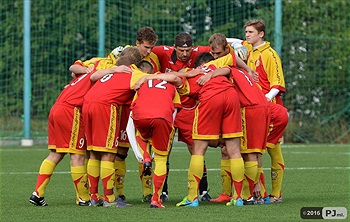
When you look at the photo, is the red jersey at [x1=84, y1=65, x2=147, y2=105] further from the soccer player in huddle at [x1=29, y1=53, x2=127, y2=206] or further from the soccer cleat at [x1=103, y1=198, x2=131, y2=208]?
the soccer cleat at [x1=103, y1=198, x2=131, y2=208]

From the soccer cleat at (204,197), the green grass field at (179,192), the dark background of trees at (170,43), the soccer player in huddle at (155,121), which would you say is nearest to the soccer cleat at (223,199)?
the soccer cleat at (204,197)

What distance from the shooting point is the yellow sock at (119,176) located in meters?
9.04

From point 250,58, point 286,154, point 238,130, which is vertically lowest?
point 286,154

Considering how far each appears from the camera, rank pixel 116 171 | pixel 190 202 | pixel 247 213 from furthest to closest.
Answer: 1. pixel 116 171
2. pixel 190 202
3. pixel 247 213

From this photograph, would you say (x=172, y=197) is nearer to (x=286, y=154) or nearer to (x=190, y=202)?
(x=190, y=202)

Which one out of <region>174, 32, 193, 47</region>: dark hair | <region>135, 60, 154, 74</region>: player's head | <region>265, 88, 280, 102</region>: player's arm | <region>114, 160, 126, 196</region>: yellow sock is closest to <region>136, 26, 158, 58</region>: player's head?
<region>174, 32, 193, 47</region>: dark hair

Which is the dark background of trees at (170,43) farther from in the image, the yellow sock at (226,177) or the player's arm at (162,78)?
the player's arm at (162,78)

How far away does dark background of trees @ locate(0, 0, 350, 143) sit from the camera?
67.6ft

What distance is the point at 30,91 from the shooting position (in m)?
19.5

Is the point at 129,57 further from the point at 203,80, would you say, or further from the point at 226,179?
the point at 226,179

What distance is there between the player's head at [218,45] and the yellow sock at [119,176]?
141 centimetres

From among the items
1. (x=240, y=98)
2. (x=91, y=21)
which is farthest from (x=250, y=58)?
(x=91, y=21)

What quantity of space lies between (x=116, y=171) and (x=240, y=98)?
4.67 ft

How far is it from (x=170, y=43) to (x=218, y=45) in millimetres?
11746
